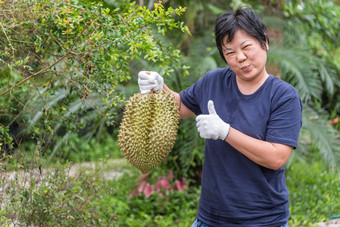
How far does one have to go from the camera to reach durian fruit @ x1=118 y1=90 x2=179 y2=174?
194 centimetres

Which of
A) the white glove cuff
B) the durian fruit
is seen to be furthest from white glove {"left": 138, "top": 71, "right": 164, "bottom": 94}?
the white glove cuff

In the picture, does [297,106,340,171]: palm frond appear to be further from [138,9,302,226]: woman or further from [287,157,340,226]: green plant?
[138,9,302,226]: woman

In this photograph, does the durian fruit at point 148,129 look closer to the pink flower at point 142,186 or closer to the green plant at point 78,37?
the green plant at point 78,37

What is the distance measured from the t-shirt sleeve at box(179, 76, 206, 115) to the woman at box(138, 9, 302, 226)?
171mm

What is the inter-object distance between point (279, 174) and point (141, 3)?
55.3 inches

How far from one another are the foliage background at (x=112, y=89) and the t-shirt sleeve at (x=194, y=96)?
29 cm

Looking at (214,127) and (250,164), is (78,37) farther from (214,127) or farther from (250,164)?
(250,164)

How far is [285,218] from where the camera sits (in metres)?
1.87

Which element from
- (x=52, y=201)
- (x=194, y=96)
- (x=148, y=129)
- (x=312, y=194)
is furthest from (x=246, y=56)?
(x=312, y=194)

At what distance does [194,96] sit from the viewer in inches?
84.9

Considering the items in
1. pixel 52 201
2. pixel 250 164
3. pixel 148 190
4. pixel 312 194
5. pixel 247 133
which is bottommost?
pixel 148 190

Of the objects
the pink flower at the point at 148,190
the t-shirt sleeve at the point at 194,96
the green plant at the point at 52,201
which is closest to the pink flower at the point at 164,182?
the pink flower at the point at 148,190

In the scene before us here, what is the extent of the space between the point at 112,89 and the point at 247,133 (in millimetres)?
898

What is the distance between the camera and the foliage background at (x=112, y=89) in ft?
7.32
